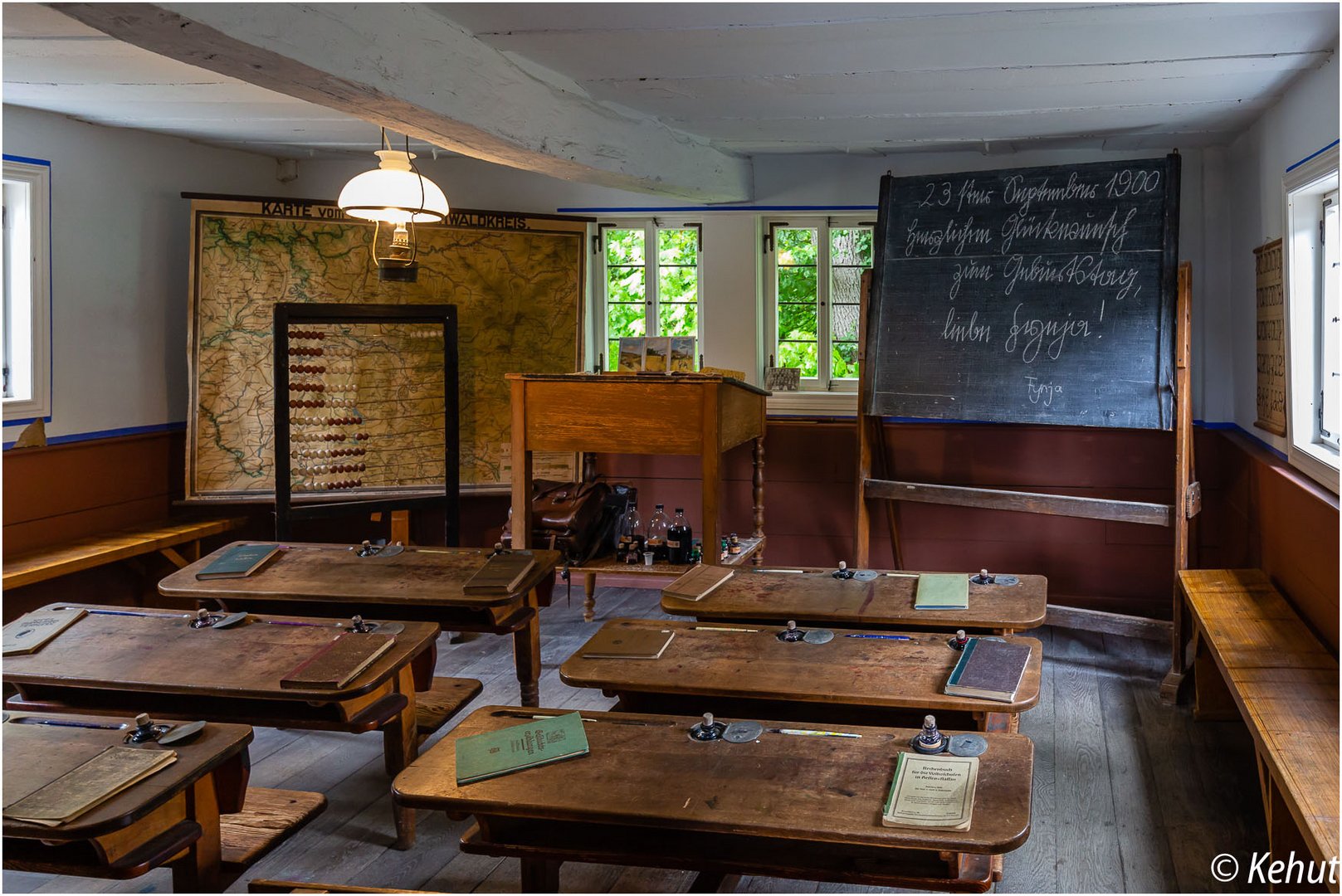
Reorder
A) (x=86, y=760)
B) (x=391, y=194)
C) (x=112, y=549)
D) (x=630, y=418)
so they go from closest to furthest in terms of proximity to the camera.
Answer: (x=86, y=760), (x=391, y=194), (x=630, y=418), (x=112, y=549)

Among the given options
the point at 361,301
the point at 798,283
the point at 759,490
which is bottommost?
the point at 759,490

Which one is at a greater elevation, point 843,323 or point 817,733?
point 843,323

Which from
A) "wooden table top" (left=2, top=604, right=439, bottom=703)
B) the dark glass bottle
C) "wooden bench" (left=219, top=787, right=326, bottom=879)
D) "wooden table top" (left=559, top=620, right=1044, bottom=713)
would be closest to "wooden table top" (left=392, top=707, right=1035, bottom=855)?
"wooden table top" (left=559, top=620, right=1044, bottom=713)

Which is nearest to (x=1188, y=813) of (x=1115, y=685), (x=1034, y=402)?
(x=1115, y=685)

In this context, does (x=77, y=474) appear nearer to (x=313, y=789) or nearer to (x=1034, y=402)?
(x=313, y=789)

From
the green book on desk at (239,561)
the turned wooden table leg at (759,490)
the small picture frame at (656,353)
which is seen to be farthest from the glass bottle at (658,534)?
the green book on desk at (239,561)

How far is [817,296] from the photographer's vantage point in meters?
6.15

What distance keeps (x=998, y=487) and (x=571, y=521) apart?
231cm

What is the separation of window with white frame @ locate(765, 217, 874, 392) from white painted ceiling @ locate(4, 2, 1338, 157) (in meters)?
0.69

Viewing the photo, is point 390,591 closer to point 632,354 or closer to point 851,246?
point 632,354

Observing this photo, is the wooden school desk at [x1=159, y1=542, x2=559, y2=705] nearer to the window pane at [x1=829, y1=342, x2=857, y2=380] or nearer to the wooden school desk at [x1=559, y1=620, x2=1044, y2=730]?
the wooden school desk at [x1=559, y1=620, x2=1044, y2=730]

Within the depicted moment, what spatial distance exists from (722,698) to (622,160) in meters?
2.57

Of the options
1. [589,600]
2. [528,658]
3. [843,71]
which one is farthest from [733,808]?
[589,600]

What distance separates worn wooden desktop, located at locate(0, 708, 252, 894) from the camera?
1.92 m
